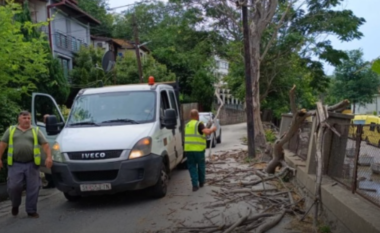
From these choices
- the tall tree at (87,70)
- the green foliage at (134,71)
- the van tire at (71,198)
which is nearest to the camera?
the van tire at (71,198)

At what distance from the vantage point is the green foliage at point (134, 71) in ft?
109

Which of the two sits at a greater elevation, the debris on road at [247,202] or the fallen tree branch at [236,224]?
the fallen tree branch at [236,224]

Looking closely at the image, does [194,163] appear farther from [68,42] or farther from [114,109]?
[68,42]

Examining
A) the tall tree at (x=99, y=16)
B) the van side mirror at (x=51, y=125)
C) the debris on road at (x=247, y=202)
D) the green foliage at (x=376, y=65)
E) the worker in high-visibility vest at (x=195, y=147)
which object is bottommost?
the debris on road at (x=247, y=202)

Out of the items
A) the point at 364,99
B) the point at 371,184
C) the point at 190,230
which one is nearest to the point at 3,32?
the point at 190,230

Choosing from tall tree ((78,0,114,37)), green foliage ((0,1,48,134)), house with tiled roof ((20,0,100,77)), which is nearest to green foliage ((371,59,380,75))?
green foliage ((0,1,48,134))

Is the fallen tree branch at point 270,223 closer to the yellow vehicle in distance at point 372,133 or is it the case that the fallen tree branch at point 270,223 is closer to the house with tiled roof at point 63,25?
the yellow vehicle in distance at point 372,133

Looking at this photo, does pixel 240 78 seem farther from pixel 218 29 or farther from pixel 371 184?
pixel 371 184

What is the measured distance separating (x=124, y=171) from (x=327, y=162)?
126 inches

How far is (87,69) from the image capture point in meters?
31.0

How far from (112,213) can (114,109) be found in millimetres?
2132

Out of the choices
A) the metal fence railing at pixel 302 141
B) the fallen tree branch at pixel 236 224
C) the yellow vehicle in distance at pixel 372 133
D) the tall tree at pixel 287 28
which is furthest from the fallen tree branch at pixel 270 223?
the tall tree at pixel 287 28

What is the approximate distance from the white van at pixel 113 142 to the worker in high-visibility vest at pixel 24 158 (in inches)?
20.4

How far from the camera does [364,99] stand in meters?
44.3
